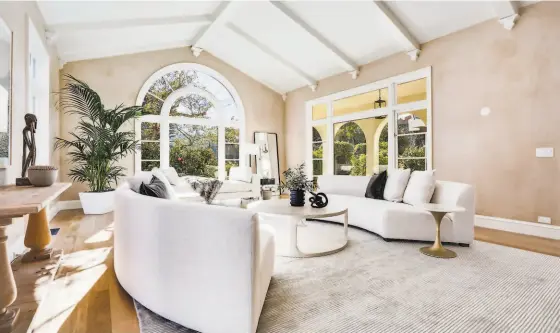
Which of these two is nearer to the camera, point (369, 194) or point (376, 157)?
point (369, 194)

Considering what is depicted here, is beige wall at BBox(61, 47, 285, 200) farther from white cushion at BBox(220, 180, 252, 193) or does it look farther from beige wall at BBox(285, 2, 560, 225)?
beige wall at BBox(285, 2, 560, 225)

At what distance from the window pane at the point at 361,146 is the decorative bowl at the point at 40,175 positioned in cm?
514

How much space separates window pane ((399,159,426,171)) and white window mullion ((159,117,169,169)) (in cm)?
492

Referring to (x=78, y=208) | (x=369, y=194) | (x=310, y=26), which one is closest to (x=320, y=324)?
(x=369, y=194)

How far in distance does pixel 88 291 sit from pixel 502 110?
5061 millimetres

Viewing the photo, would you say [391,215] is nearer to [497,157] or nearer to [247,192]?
[497,157]

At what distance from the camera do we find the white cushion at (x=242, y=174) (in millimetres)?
6207

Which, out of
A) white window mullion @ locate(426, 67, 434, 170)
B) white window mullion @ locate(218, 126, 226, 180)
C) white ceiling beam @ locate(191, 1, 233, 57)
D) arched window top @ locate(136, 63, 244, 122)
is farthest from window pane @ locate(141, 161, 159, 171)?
white window mullion @ locate(426, 67, 434, 170)

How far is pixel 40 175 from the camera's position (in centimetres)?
227

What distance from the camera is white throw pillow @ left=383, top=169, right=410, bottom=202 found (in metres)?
3.88

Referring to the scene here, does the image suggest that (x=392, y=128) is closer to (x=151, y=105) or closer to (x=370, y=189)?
(x=370, y=189)

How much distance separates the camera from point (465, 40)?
4.41m

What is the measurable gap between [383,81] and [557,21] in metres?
2.51

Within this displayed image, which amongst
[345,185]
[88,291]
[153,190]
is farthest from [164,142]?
[88,291]
